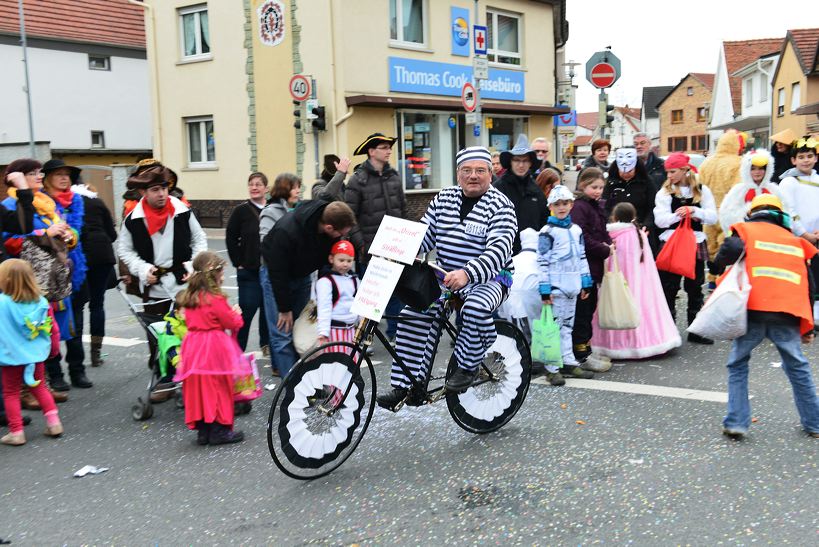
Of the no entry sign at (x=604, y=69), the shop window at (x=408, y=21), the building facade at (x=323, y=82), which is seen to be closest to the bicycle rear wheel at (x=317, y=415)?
the no entry sign at (x=604, y=69)

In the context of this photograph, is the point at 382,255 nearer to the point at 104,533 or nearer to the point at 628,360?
the point at 104,533

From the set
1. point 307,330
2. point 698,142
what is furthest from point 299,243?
point 698,142

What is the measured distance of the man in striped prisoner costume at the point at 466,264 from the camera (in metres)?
5.07

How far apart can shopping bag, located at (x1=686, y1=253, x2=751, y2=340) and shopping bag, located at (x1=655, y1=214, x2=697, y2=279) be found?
2.77 metres

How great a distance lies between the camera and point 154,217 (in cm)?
627

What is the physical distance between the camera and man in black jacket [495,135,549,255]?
7531 millimetres

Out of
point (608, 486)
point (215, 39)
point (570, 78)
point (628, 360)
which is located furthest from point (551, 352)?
point (570, 78)

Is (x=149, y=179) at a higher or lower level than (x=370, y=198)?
higher

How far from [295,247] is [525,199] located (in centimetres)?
263

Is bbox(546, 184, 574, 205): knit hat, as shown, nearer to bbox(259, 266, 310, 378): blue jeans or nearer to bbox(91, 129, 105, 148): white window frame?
bbox(259, 266, 310, 378): blue jeans

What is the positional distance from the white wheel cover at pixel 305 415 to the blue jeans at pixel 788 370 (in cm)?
239

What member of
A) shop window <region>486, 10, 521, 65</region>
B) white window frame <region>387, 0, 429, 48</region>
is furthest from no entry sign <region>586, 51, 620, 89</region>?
shop window <region>486, 10, 521, 65</region>

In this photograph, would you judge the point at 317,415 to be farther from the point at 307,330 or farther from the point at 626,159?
the point at 626,159

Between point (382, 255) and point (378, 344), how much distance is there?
13.4 ft
